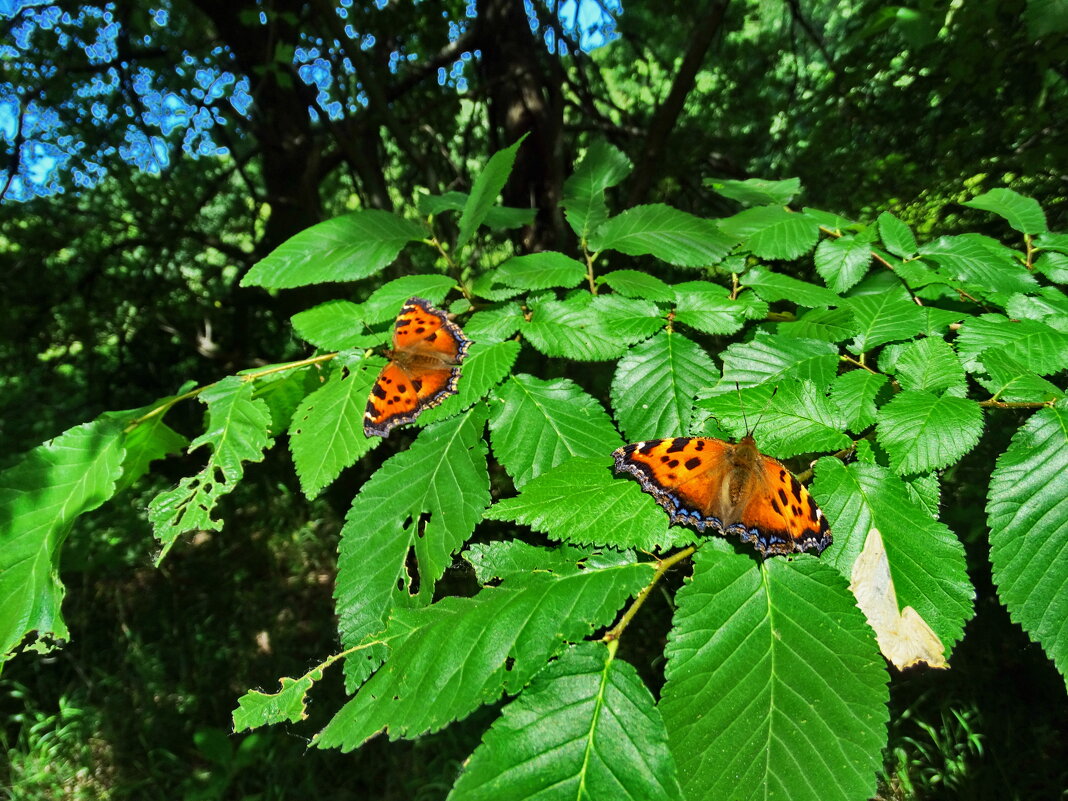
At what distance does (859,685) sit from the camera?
2.25 ft

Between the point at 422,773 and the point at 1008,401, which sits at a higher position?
the point at 1008,401

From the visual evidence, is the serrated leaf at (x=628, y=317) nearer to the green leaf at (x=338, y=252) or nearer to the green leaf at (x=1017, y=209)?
the green leaf at (x=338, y=252)

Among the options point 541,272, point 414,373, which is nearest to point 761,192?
point 541,272

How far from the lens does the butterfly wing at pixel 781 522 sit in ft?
2.61

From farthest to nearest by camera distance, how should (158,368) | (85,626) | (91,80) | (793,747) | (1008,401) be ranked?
1. (158,368)
2. (85,626)
3. (91,80)
4. (1008,401)
5. (793,747)

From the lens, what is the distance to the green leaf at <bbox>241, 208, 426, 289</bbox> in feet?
4.26

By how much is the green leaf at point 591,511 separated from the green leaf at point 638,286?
48cm

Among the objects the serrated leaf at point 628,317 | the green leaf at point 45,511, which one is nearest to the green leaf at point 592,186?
the serrated leaf at point 628,317

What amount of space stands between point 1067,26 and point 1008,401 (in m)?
1.76

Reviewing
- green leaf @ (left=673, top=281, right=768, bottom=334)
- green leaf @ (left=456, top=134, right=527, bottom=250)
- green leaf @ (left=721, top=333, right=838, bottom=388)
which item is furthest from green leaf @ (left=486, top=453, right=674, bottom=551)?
green leaf @ (left=456, top=134, right=527, bottom=250)

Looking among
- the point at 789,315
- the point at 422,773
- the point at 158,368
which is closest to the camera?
the point at 789,315

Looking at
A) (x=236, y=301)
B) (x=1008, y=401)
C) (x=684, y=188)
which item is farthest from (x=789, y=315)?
(x=236, y=301)

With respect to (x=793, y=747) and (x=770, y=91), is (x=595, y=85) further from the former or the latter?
(x=793, y=747)

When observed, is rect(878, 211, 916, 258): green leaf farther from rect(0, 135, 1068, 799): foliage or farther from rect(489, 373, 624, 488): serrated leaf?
rect(489, 373, 624, 488): serrated leaf
